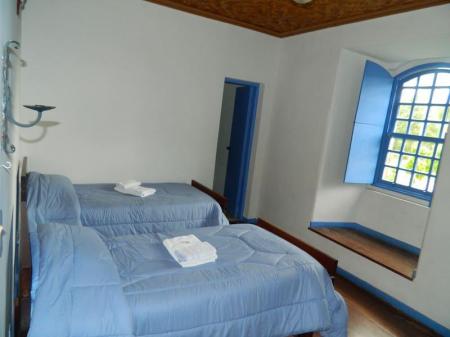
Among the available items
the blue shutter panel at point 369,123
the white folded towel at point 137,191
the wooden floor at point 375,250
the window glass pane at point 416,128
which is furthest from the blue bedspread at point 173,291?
the window glass pane at point 416,128

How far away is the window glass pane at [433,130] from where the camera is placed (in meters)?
3.18

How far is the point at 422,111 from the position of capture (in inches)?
132

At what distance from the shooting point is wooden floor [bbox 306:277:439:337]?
94.0 inches

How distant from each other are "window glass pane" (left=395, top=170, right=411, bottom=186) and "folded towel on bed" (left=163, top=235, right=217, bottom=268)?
258 cm

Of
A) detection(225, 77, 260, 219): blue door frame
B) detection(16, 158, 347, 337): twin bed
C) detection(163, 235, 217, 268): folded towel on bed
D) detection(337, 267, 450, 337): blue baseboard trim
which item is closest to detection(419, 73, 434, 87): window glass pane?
detection(225, 77, 260, 219): blue door frame

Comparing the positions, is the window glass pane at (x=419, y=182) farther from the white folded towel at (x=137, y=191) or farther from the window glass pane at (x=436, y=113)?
the white folded towel at (x=137, y=191)

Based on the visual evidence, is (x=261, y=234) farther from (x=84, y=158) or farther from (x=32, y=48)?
(x=32, y=48)

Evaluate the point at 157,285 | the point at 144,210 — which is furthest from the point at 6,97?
the point at 144,210

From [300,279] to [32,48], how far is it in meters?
3.01

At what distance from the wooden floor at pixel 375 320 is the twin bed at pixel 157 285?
2.01 ft

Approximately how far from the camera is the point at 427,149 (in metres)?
3.28

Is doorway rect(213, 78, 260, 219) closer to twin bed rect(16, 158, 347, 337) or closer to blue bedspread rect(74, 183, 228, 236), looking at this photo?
blue bedspread rect(74, 183, 228, 236)

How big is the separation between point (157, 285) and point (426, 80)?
344cm

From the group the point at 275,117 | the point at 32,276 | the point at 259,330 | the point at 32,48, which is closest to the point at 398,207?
the point at 275,117
